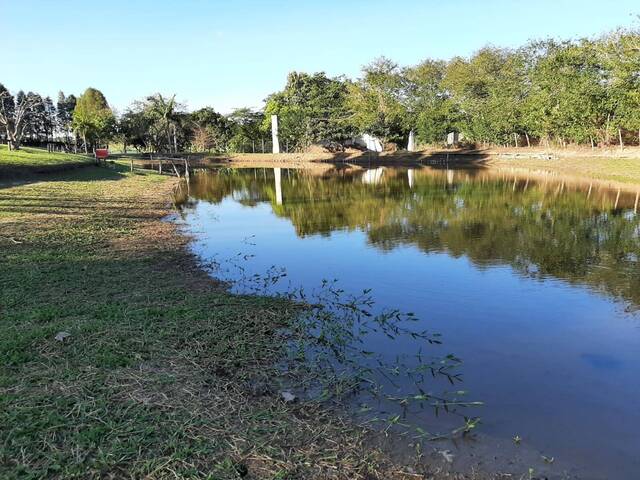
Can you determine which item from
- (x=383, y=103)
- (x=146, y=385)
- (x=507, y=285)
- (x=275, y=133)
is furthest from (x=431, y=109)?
(x=146, y=385)

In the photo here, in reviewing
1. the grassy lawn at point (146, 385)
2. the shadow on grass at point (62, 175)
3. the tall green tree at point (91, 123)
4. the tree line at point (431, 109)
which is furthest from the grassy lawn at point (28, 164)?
the tall green tree at point (91, 123)

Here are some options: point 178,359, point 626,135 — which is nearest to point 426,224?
point 178,359

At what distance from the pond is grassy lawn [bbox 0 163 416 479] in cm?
138

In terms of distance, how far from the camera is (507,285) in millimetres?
9500

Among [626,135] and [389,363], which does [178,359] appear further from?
[626,135]

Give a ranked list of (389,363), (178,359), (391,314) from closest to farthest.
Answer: (178,359)
(389,363)
(391,314)

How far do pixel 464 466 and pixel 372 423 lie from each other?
90cm

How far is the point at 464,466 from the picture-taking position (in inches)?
159

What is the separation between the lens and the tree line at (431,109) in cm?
4084

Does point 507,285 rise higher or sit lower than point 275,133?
lower

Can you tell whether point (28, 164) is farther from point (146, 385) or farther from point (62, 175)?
point (146, 385)

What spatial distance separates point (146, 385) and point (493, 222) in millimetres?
14315

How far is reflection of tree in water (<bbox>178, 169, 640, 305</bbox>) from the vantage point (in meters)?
11.1

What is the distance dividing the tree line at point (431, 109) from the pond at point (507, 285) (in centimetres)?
2184
